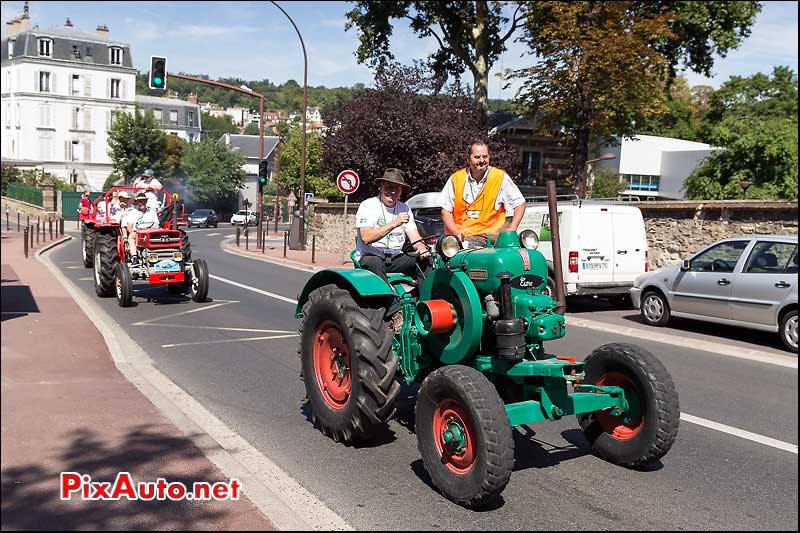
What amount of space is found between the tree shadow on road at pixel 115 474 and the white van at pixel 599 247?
10.5 metres

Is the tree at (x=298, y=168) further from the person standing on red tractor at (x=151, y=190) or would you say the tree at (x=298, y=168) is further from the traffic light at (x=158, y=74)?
the traffic light at (x=158, y=74)

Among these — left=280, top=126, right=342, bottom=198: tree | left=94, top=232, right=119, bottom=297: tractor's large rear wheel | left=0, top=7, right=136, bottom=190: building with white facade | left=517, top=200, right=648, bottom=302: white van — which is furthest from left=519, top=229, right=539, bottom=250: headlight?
left=280, top=126, right=342, bottom=198: tree

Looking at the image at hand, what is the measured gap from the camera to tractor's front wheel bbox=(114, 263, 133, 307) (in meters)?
13.1

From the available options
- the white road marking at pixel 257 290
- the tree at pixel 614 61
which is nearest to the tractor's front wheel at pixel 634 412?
the tree at pixel 614 61

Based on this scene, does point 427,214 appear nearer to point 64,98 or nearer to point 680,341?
point 680,341

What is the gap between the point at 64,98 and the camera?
3211 mm

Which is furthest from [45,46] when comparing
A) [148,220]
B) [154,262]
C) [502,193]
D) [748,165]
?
[748,165]

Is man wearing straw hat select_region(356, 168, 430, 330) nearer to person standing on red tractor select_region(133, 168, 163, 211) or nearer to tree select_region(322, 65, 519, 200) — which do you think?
person standing on red tractor select_region(133, 168, 163, 211)

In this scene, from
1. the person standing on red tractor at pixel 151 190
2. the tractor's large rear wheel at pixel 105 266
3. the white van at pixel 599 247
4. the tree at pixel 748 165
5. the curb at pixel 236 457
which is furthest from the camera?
the tree at pixel 748 165

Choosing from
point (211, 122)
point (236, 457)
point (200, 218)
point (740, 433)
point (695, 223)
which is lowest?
point (740, 433)

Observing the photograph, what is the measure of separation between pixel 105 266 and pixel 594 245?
9485 millimetres

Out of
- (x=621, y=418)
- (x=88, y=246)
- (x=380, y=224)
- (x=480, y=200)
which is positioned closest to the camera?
(x=621, y=418)

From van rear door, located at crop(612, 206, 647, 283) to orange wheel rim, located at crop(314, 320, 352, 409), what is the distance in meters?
9.91

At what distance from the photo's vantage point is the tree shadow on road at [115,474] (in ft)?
7.17
